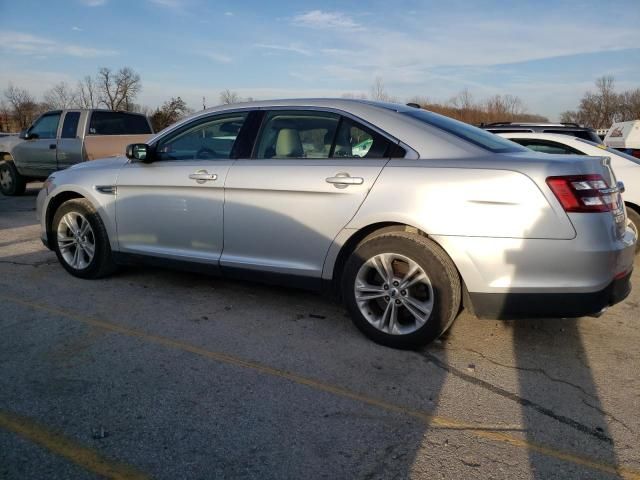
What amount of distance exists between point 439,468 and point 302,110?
2.70 m

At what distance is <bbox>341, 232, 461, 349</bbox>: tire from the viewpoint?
131 inches

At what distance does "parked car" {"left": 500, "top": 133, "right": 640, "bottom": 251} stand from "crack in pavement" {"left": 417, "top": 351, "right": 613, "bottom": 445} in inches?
130

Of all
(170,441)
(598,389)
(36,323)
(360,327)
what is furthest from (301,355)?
Result: (36,323)

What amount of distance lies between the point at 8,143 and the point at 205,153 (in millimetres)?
9662

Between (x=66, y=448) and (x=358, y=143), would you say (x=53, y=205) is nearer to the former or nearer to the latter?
(x=358, y=143)

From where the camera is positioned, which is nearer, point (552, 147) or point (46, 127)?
point (552, 147)

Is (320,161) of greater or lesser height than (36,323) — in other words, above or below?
above

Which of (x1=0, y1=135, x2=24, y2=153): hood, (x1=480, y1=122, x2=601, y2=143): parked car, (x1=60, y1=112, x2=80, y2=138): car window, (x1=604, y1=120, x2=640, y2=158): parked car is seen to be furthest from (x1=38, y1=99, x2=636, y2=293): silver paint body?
(x1=604, y1=120, x2=640, y2=158): parked car

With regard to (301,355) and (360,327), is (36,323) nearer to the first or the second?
(301,355)

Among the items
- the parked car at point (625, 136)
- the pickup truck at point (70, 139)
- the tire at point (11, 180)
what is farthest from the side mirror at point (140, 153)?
the parked car at point (625, 136)

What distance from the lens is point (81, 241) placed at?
5035mm

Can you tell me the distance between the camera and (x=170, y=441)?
247 centimetres

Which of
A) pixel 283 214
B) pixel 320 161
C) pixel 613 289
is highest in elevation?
pixel 320 161

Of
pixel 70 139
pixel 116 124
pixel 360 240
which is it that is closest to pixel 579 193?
pixel 360 240
